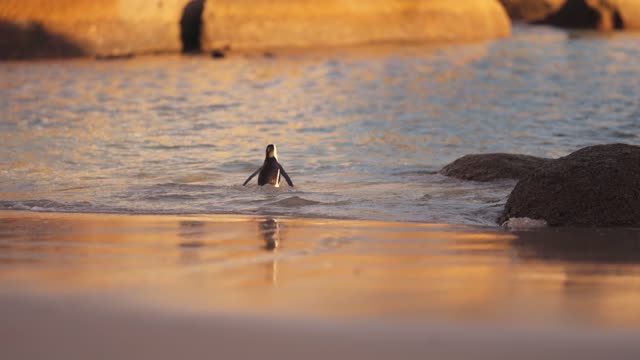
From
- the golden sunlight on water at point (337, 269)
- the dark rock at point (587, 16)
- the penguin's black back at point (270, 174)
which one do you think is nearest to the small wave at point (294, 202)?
the penguin's black back at point (270, 174)

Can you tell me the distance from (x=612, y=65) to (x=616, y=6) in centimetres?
2835

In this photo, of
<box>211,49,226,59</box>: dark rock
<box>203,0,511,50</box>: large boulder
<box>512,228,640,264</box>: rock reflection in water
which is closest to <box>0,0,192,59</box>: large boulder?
<box>211,49,226,59</box>: dark rock

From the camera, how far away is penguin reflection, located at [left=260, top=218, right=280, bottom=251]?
9.85m

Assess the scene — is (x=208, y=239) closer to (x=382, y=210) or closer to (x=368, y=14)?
(x=382, y=210)

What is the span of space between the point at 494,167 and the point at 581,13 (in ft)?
Result: 216

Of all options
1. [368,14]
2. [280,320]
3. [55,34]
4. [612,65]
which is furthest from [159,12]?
[280,320]

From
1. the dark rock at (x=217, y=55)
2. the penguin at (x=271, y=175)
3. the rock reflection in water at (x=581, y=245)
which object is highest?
the dark rock at (x=217, y=55)

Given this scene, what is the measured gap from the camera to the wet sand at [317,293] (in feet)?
20.4

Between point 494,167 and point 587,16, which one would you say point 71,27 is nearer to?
point 494,167

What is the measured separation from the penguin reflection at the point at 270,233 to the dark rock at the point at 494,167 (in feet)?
15.1

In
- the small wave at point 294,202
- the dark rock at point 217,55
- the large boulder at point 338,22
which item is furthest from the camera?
the large boulder at point 338,22

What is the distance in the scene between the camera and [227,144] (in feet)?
73.9

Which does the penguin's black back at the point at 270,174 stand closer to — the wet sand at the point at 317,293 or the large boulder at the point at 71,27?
the wet sand at the point at 317,293

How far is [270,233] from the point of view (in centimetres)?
1076
